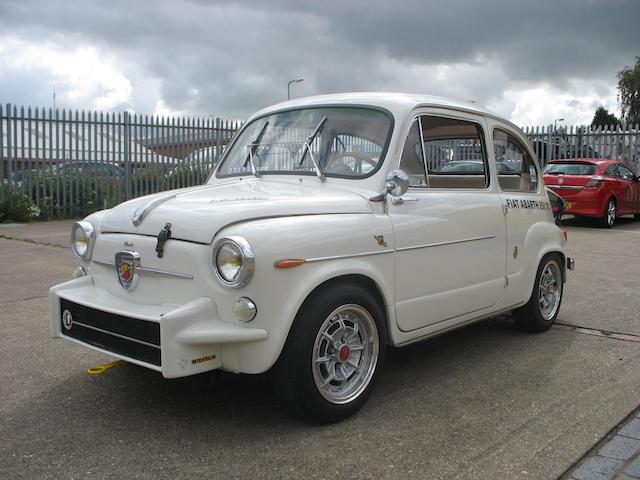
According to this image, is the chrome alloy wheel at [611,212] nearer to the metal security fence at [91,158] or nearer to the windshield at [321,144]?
the metal security fence at [91,158]

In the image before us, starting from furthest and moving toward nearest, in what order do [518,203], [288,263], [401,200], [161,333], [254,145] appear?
[518,203], [254,145], [401,200], [288,263], [161,333]

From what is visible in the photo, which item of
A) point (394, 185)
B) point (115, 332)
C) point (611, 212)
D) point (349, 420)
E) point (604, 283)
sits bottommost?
point (349, 420)

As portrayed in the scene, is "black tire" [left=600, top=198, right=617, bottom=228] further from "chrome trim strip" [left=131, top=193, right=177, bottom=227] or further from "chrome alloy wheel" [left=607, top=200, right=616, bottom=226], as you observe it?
"chrome trim strip" [left=131, top=193, right=177, bottom=227]

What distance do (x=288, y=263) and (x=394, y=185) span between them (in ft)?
3.12

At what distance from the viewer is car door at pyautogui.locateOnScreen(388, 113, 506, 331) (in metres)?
3.85

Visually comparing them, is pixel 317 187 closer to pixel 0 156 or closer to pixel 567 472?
pixel 567 472

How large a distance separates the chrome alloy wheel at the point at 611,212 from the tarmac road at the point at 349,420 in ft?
31.2

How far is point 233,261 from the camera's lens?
3.04 meters

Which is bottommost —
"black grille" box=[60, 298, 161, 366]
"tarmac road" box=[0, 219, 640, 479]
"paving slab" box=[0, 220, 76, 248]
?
"tarmac road" box=[0, 219, 640, 479]

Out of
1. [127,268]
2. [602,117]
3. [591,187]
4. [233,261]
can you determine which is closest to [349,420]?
[233,261]

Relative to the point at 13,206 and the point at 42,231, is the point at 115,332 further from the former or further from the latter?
the point at 13,206

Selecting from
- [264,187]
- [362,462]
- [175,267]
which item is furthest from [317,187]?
[362,462]

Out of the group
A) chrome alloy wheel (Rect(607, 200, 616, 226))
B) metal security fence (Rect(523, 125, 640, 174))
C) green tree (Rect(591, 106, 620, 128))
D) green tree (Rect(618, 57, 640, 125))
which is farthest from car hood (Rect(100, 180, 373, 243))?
green tree (Rect(591, 106, 620, 128))

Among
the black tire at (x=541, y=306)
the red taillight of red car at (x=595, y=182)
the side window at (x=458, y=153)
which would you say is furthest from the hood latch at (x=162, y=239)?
the red taillight of red car at (x=595, y=182)
